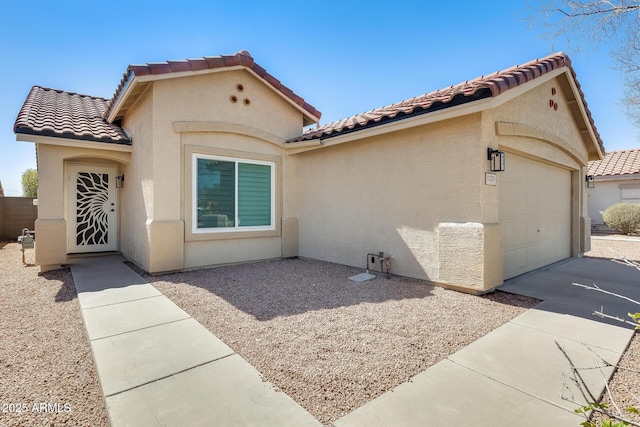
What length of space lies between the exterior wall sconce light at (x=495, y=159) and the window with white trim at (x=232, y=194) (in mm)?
6469

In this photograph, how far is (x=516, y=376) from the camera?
11.1ft

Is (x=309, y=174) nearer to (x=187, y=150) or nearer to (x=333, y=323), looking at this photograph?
(x=187, y=150)

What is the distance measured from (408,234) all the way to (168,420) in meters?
6.21

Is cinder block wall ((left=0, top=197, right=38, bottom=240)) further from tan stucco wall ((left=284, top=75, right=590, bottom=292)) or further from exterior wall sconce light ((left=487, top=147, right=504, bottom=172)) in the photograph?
exterior wall sconce light ((left=487, top=147, right=504, bottom=172))

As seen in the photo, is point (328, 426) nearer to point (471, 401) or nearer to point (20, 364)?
point (471, 401)

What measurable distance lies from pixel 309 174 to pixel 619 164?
2275 cm

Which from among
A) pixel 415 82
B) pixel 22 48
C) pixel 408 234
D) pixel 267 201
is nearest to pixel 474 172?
pixel 408 234

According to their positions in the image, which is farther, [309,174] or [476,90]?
[309,174]

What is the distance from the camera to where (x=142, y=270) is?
8609 millimetres

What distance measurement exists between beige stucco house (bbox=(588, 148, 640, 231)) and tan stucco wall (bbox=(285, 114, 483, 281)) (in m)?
18.4

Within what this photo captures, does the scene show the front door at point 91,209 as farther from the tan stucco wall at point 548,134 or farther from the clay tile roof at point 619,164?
the clay tile roof at point 619,164

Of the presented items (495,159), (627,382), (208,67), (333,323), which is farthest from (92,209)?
(627,382)

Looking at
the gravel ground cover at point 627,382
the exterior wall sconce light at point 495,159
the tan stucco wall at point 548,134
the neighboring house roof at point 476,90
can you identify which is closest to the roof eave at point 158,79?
the neighboring house roof at point 476,90

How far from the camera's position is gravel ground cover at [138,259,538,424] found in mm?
3303
